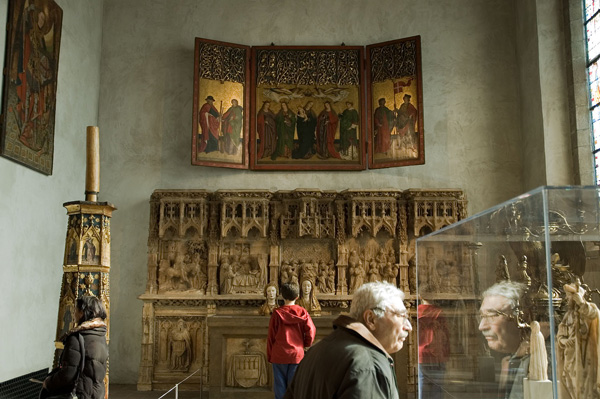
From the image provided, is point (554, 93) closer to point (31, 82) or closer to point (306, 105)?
point (306, 105)

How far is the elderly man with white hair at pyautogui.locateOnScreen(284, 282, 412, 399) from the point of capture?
2.61m

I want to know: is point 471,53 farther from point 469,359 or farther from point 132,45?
point 469,359

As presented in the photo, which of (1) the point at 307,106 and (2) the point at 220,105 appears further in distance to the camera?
(1) the point at 307,106

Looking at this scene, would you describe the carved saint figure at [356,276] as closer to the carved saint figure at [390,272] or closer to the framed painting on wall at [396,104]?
the carved saint figure at [390,272]

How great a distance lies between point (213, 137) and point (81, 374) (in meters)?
7.20

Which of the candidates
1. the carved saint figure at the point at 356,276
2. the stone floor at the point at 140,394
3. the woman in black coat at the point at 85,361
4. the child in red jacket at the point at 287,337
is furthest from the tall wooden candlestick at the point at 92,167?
the carved saint figure at the point at 356,276

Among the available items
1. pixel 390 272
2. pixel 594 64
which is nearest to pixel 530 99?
pixel 594 64

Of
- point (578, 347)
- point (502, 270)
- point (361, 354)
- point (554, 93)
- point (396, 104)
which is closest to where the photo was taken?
point (361, 354)

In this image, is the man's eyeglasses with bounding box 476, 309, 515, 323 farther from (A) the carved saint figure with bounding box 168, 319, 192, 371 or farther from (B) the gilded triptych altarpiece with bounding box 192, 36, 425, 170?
(A) the carved saint figure with bounding box 168, 319, 192, 371

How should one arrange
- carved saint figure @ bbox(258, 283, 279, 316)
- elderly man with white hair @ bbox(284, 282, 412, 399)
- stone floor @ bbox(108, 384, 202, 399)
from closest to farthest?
elderly man with white hair @ bbox(284, 282, 412, 399) < carved saint figure @ bbox(258, 283, 279, 316) < stone floor @ bbox(108, 384, 202, 399)

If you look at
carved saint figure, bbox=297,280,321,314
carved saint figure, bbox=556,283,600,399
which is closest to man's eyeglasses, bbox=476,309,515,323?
carved saint figure, bbox=556,283,600,399

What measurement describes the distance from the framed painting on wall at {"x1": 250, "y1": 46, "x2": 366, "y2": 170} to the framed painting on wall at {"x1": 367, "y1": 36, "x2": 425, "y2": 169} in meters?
0.29

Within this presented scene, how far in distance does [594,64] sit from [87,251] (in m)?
8.83

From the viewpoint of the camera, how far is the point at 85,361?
4703 millimetres
